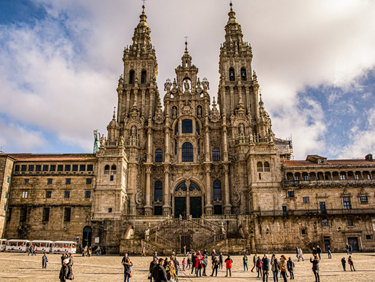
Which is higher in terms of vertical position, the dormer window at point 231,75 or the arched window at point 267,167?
the dormer window at point 231,75

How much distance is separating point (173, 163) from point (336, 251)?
90.8 feet

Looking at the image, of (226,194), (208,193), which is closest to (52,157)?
(208,193)

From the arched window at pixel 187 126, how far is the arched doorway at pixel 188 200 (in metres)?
9.16

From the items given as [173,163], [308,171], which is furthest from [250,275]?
[173,163]

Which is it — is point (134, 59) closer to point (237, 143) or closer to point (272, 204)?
point (237, 143)

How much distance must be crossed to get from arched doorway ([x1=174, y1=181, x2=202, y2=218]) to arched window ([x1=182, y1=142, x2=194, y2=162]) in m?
4.05

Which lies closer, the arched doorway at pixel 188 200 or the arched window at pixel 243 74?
the arched doorway at pixel 188 200

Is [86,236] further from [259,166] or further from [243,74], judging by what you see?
[243,74]

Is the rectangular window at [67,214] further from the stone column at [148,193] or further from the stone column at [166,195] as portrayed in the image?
the stone column at [166,195]

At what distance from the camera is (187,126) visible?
60.0 meters

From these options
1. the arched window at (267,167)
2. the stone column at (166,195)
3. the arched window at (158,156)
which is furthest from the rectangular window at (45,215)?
the arched window at (267,167)

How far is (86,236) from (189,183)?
714 inches

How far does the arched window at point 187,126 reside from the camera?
59688mm

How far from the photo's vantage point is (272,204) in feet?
161
